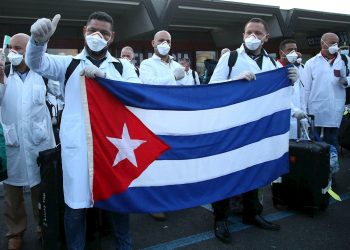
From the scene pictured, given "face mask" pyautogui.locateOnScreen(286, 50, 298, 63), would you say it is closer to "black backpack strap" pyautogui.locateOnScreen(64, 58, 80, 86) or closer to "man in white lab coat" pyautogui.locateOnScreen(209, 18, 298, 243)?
"man in white lab coat" pyautogui.locateOnScreen(209, 18, 298, 243)

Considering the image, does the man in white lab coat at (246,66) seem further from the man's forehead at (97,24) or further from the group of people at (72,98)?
the man's forehead at (97,24)

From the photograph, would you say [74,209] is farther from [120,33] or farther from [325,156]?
[120,33]

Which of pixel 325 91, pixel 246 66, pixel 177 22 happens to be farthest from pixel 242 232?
pixel 177 22

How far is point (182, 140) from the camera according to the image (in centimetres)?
296

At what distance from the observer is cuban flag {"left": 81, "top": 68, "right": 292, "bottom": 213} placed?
8.39ft

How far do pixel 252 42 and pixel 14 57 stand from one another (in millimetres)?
2270

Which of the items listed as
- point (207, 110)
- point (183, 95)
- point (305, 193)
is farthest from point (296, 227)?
point (183, 95)

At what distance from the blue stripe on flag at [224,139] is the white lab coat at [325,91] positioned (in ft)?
6.04

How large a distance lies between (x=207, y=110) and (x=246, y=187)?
0.85 meters

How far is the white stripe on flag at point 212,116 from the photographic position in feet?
9.21

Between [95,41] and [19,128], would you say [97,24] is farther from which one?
[19,128]

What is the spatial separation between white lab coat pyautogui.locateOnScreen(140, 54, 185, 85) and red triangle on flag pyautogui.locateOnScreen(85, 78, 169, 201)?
1.45 m

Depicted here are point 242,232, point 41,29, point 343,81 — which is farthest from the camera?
point 343,81

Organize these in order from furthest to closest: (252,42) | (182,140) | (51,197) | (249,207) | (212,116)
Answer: (249,207)
(252,42)
(212,116)
(182,140)
(51,197)
